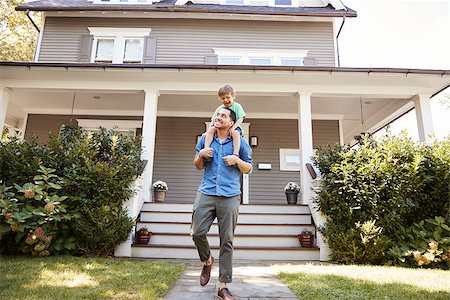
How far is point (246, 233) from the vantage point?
4.76 m

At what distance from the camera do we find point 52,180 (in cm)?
411

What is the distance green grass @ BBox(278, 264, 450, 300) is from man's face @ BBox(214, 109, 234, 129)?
4.96 feet

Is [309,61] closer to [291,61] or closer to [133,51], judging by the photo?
[291,61]

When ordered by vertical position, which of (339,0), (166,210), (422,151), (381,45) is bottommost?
(166,210)

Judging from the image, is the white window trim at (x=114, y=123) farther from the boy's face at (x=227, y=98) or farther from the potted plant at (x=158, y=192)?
the boy's face at (x=227, y=98)

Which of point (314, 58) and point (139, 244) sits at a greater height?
point (314, 58)

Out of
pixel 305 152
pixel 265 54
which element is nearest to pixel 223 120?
pixel 305 152

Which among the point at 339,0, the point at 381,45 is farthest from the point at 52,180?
the point at 381,45

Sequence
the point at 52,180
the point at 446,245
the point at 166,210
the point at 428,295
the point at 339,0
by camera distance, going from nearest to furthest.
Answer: the point at 428,295 → the point at 446,245 → the point at 52,180 → the point at 166,210 → the point at 339,0

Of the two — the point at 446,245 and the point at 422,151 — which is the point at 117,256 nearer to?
the point at 446,245

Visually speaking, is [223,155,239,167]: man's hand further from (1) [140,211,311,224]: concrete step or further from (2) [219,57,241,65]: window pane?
(2) [219,57,241,65]: window pane

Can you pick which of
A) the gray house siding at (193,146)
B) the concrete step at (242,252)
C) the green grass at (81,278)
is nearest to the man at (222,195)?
the green grass at (81,278)

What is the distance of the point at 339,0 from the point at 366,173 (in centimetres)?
712

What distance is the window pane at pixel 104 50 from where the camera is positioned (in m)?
8.49
